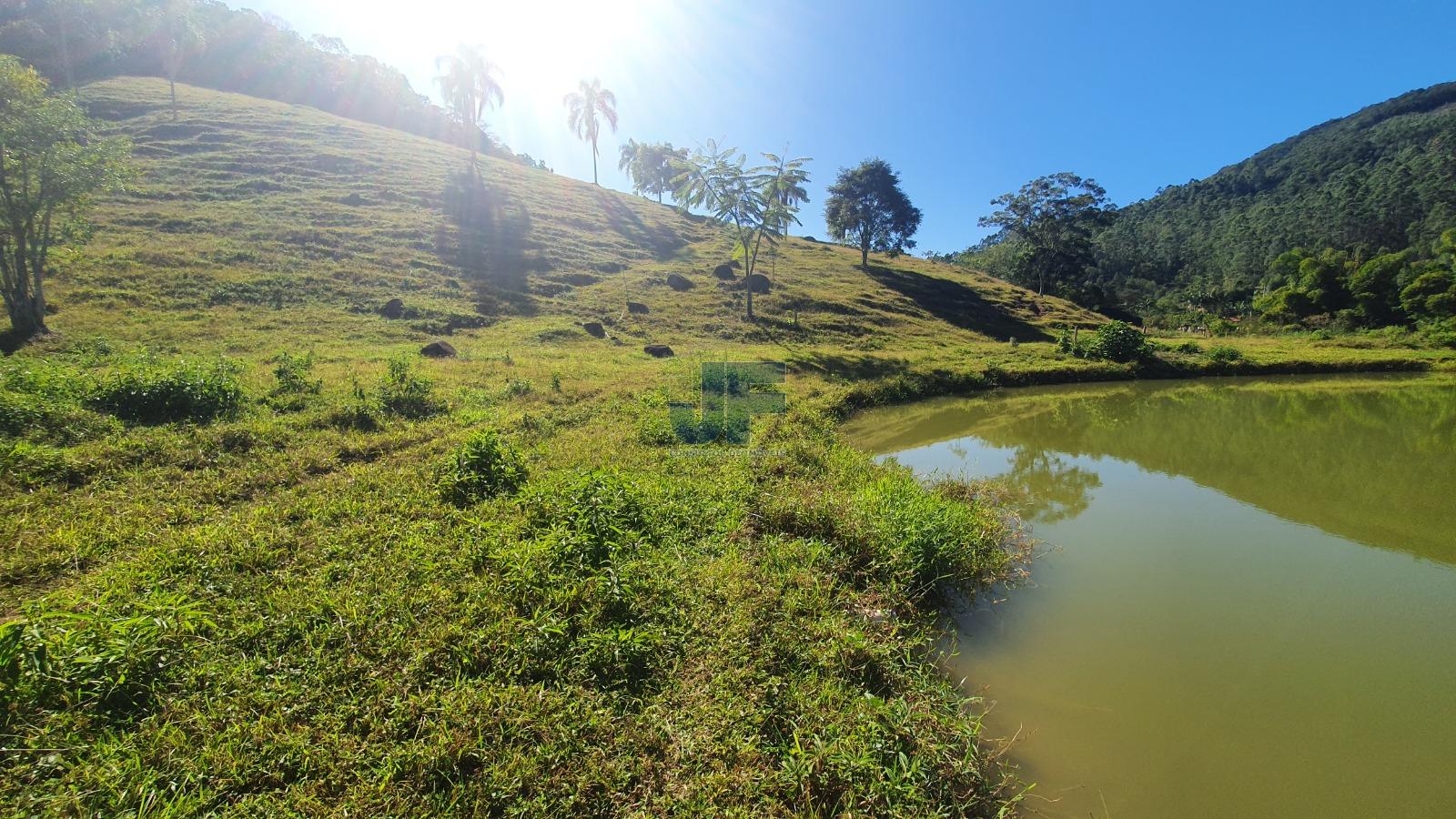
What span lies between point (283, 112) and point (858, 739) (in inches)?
2593

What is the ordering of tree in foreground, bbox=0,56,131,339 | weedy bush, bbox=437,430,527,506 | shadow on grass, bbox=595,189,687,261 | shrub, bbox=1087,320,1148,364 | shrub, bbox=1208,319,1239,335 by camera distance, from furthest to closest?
shadow on grass, bbox=595,189,687,261
shrub, bbox=1208,319,1239,335
shrub, bbox=1087,320,1148,364
tree in foreground, bbox=0,56,131,339
weedy bush, bbox=437,430,527,506

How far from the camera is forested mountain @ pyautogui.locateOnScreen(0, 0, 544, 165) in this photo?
4481cm

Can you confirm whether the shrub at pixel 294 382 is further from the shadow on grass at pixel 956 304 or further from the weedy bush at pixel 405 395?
the shadow on grass at pixel 956 304

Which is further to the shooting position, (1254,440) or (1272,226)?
(1272,226)

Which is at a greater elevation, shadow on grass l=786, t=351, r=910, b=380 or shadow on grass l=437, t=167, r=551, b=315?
shadow on grass l=437, t=167, r=551, b=315

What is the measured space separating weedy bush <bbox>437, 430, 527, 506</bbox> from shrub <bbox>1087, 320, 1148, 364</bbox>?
28.9 metres

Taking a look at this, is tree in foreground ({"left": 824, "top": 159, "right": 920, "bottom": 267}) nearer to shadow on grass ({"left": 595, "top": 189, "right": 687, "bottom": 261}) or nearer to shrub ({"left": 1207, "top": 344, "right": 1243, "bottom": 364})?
shadow on grass ({"left": 595, "top": 189, "right": 687, "bottom": 261})

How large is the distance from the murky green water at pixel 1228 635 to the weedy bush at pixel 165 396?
12.7 m

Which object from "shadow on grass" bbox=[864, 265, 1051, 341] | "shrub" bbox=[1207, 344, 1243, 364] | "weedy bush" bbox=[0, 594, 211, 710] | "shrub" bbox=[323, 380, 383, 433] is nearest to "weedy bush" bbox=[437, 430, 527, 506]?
"weedy bush" bbox=[0, 594, 211, 710]

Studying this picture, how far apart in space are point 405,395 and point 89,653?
8.59m

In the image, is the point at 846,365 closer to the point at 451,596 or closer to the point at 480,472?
the point at 480,472

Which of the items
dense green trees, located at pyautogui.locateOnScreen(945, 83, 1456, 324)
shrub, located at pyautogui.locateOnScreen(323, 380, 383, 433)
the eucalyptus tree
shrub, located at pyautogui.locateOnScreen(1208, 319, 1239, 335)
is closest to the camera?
shrub, located at pyautogui.locateOnScreen(323, 380, 383, 433)

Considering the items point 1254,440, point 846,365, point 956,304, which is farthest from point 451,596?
point 956,304

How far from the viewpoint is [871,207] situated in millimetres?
50656
